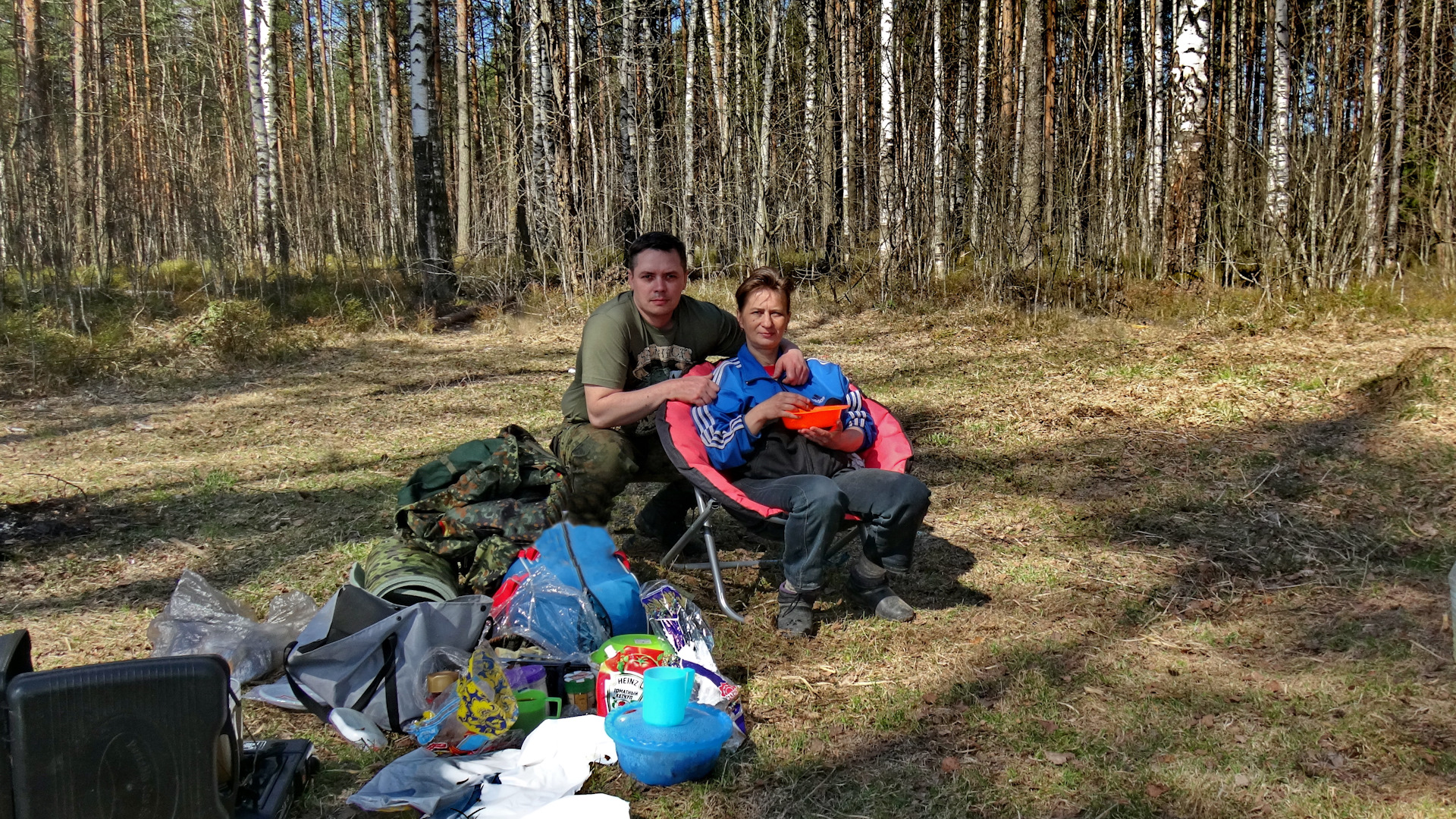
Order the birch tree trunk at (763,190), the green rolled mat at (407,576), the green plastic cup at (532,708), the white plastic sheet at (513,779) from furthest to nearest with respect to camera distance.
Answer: the birch tree trunk at (763,190) → the green rolled mat at (407,576) → the green plastic cup at (532,708) → the white plastic sheet at (513,779)

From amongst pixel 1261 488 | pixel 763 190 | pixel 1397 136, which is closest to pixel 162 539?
pixel 1261 488

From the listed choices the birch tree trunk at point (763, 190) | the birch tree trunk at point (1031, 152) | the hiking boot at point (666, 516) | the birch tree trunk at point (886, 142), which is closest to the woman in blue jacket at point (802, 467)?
the hiking boot at point (666, 516)

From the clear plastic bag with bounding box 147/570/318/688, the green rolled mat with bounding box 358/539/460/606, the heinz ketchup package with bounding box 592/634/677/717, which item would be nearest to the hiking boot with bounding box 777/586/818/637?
the heinz ketchup package with bounding box 592/634/677/717

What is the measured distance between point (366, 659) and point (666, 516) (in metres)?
1.54

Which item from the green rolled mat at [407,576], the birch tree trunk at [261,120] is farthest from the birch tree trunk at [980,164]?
the birch tree trunk at [261,120]

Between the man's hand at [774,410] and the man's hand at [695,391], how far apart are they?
0.15 meters

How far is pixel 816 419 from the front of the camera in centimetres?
338

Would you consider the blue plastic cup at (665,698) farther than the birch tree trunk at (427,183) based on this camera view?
No

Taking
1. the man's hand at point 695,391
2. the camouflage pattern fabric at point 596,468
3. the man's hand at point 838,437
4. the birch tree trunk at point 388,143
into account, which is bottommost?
the camouflage pattern fabric at point 596,468

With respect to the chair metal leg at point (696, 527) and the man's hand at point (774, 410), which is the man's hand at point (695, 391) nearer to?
the man's hand at point (774, 410)

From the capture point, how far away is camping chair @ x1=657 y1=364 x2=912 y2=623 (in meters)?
3.23

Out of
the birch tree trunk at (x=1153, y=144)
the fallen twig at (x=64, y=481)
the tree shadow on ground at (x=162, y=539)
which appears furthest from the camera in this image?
the birch tree trunk at (x=1153, y=144)

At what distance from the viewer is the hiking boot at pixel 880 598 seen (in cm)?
336

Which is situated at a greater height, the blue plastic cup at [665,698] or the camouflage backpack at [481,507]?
the camouflage backpack at [481,507]
